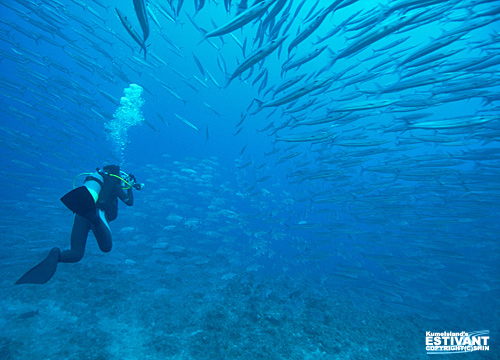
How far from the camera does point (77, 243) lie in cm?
396

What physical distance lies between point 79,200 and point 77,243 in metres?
1.33

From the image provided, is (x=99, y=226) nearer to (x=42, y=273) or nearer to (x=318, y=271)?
(x=42, y=273)

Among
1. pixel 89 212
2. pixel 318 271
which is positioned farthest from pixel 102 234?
pixel 318 271

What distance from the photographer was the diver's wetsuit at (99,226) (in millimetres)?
3856

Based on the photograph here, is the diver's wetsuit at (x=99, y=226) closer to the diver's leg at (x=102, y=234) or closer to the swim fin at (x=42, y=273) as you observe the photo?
the diver's leg at (x=102, y=234)

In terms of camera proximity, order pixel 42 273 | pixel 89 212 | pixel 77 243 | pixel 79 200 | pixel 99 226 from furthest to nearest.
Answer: pixel 77 243 < pixel 99 226 < pixel 42 273 < pixel 89 212 < pixel 79 200

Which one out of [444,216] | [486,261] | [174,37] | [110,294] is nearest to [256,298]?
[110,294]

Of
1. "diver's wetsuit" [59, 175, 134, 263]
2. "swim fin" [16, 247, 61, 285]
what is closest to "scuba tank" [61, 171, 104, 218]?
"diver's wetsuit" [59, 175, 134, 263]

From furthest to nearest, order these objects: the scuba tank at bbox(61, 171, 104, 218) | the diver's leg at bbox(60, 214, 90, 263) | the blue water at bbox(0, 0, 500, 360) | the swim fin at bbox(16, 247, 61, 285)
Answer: the blue water at bbox(0, 0, 500, 360) < the diver's leg at bbox(60, 214, 90, 263) < the swim fin at bbox(16, 247, 61, 285) < the scuba tank at bbox(61, 171, 104, 218)

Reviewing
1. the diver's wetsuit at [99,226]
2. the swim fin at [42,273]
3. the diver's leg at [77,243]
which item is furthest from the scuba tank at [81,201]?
the swim fin at [42,273]

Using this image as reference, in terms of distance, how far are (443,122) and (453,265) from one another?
11882 mm

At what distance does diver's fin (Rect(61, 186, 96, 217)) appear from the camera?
10.3ft

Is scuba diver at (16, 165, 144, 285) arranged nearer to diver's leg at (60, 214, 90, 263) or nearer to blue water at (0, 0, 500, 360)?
diver's leg at (60, 214, 90, 263)

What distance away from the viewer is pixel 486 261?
1034cm
